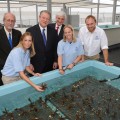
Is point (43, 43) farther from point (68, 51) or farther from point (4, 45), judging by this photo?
point (4, 45)

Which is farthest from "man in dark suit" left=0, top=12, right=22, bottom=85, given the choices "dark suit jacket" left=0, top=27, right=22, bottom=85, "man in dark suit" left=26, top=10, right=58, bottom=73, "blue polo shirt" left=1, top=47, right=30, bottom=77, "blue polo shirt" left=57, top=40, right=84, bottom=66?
"blue polo shirt" left=57, top=40, right=84, bottom=66

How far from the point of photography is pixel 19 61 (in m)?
2.44

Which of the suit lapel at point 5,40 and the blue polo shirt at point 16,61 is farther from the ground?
the suit lapel at point 5,40

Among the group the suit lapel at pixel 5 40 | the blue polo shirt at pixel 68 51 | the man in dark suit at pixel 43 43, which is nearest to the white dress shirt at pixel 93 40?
the blue polo shirt at pixel 68 51

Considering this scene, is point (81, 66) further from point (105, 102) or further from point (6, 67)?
point (6, 67)

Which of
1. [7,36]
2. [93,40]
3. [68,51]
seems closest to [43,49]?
[68,51]

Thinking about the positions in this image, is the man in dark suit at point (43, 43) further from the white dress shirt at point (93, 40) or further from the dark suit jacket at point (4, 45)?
Result: the white dress shirt at point (93, 40)

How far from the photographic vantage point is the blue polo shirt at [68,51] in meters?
3.06

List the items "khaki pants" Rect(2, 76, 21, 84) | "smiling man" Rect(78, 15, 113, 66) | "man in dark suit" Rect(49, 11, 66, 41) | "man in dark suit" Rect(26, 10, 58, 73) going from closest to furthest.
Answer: "khaki pants" Rect(2, 76, 21, 84) < "man in dark suit" Rect(26, 10, 58, 73) < "smiling man" Rect(78, 15, 113, 66) < "man in dark suit" Rect(49, 11, 66, 41)

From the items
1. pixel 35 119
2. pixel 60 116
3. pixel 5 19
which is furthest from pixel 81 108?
pixel 5 19

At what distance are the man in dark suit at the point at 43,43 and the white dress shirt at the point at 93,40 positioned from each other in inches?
22.1

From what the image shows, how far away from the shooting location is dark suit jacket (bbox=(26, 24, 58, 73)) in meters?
3.11

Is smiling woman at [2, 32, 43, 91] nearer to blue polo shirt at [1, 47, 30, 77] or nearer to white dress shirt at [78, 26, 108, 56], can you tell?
blue polo shirt at [1, 47, 30, 77]

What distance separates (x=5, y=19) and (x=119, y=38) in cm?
658
